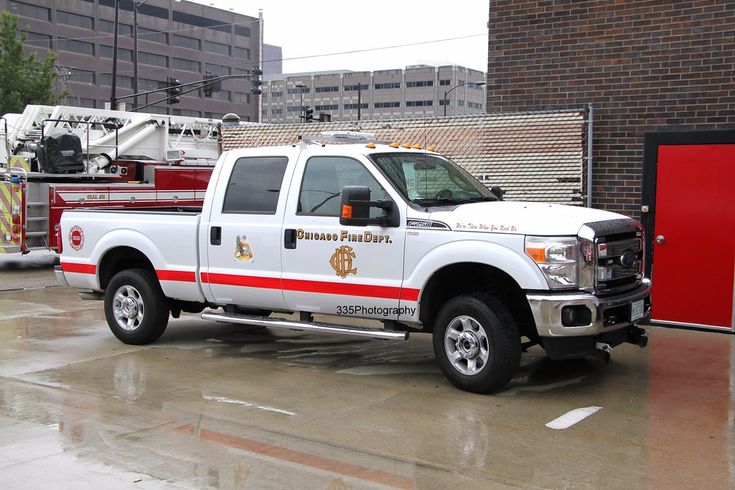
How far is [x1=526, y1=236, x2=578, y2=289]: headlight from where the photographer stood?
631cm

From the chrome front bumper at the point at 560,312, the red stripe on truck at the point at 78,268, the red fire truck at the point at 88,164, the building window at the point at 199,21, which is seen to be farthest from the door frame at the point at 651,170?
the building window at the point at 199,21

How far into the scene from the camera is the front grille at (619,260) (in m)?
6.54

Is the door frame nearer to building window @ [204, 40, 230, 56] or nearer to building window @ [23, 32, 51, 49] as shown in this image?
building window @ [23, 32, 51, 49]

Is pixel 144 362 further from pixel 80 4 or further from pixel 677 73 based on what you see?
pixel 80 4

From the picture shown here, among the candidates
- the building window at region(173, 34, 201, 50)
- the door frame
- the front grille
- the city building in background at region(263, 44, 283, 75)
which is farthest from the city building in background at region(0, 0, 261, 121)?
the front grille

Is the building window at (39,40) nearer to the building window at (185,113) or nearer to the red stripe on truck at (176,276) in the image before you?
the building window at (185,113)

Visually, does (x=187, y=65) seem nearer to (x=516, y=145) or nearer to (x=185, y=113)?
(x=185, y=113)

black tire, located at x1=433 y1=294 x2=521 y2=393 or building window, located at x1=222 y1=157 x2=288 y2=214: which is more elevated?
building window, located at x1=222 y1=157 x2=288 y2=214

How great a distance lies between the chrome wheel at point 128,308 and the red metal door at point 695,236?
594 centimetres

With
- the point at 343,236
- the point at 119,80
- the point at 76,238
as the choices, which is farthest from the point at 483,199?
the point at 119,80

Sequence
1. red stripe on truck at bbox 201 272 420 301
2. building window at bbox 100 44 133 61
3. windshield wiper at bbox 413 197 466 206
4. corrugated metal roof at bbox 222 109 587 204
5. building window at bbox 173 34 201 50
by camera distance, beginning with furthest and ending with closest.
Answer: building window at bbox 173 34 201 50, building window at bbox 100 44 133 61, corrugated metal roof at bbox 222 109 587 204, windshield wiper at bbox 413 197 466 206, red stripe on truck at bbox 201 272 420 301

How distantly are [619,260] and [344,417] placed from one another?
102 inches

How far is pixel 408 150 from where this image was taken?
7.91 meters

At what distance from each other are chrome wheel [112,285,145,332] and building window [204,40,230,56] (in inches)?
3976
